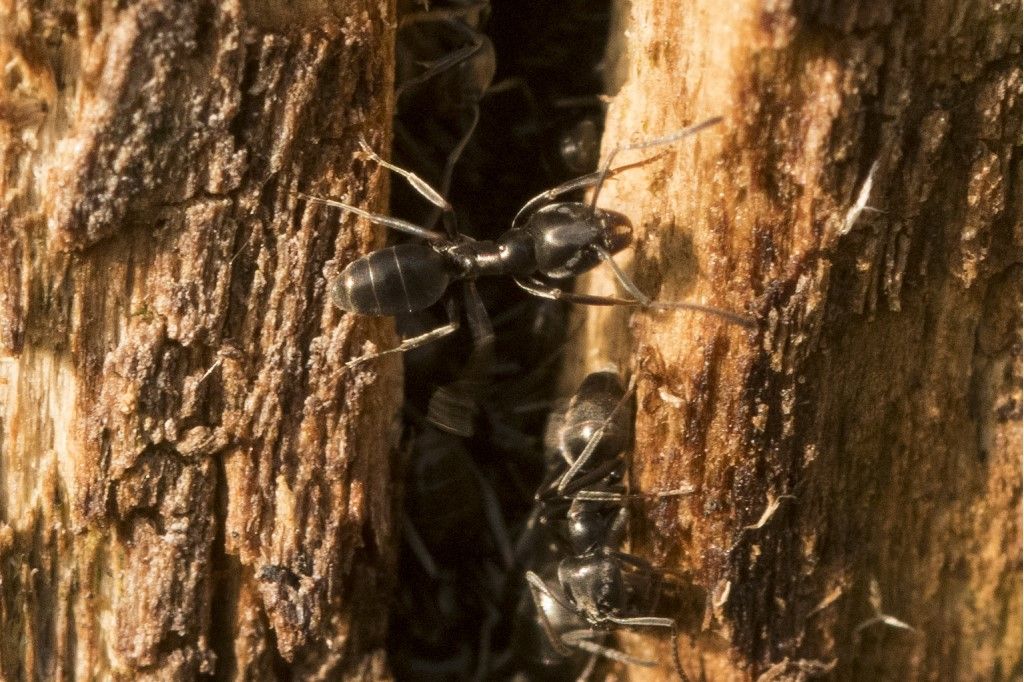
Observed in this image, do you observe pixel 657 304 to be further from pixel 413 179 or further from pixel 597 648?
pixel 597 648

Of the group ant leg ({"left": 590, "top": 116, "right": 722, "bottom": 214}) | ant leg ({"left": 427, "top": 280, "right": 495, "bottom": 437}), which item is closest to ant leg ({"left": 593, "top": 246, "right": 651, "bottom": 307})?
ant leg ({"left": 590, "top": 116, "right": 722, "bottom": 214})

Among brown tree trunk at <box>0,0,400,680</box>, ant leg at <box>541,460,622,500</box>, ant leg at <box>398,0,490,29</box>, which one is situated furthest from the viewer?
ant leg at <box>398,0,490,29</box>

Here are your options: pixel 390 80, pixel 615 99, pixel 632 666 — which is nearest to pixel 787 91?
pixel 615 99

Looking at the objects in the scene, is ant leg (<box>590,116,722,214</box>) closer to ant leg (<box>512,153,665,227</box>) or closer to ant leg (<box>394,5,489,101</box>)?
ant leg (<box>512,153,665,227</box>)

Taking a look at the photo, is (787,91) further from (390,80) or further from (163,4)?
(163,4)

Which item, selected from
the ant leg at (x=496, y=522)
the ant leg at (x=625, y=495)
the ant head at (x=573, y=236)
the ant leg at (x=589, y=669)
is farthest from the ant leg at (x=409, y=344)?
the ant leg at (x=589, y=669)

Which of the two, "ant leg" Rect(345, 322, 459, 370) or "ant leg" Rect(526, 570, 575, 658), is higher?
"ant leg" Rect(345, 322, 459, 370)

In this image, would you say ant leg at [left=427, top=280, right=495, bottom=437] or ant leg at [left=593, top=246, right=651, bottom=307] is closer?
ant leg at [left=593, top=246, right=651, bottom=307]
